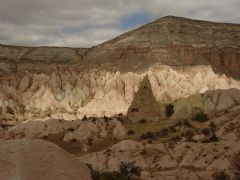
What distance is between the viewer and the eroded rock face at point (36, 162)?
10.5 m

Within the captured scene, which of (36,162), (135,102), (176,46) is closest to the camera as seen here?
(36,162)

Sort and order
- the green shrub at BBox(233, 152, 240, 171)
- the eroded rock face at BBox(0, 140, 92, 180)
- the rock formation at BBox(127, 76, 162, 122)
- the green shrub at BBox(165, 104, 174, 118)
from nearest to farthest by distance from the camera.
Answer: the eroded rock face at BBox(0, 140, 92, 180) < the green shrub at BBox(233, 152, 240, 171) < the rock formation at BBox(127, 76, 162, 122) < the green shrub at BBox(165, 104, 174, 118)

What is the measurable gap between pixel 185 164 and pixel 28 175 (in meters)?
26.5

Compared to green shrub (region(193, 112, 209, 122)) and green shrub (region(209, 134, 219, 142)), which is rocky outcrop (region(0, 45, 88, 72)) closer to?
green shrub (region(193, 112, 209, 122))

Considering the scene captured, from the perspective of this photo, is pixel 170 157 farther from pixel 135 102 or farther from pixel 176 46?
pixel 176 46

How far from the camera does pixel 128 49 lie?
122 m

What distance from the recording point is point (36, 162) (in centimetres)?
1089

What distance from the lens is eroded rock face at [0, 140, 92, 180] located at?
10.5 meters

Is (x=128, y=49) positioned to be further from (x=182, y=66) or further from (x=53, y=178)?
(x=53, y=178)

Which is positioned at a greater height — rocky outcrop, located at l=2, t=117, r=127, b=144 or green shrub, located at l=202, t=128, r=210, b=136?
green shrub, located at l=202, t=128, r=210, b=136

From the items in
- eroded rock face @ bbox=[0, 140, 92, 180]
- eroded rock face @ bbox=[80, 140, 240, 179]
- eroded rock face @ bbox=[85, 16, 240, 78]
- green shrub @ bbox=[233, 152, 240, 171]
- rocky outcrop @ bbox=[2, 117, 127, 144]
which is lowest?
rocky outcrop @ bbox=[2, 117, 127, 144]

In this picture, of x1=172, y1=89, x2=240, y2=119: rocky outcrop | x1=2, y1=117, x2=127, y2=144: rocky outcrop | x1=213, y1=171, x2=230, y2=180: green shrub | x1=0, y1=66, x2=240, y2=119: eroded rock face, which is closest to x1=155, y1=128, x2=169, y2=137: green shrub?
x1=2, y1=117, x2=127, y2=144: rocky outcrop

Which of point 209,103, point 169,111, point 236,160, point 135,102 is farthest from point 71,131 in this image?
point 236,160

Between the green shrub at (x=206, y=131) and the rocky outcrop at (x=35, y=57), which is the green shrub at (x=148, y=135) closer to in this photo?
the green shrub at (x=206, y=131)
